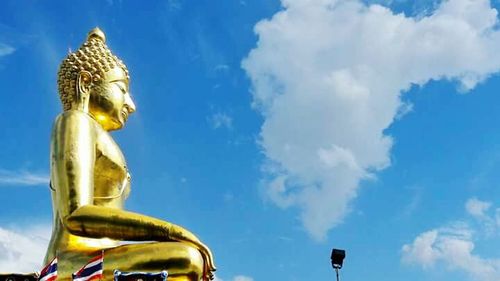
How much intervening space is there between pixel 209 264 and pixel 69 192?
165cm

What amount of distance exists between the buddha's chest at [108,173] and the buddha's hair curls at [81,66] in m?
0.80

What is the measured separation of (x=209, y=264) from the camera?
773 cm

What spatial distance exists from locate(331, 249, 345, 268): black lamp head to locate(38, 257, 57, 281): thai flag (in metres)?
4.84

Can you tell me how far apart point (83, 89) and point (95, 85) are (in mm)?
161

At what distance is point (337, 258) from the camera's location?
11.5 m

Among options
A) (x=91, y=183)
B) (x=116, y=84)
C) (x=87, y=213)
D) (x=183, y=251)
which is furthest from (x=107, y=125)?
(x=183, y=251)

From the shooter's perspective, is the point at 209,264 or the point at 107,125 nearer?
the point at 209,264

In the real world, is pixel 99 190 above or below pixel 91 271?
above

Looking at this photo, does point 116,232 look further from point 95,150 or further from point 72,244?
point 95,150

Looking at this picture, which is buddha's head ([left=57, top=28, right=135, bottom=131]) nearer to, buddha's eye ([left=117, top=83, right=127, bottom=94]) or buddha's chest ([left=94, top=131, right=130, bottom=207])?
buddha's eye ([left=117, top=83, right=127, bottom=94])

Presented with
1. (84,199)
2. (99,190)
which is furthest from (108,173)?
(84,199)

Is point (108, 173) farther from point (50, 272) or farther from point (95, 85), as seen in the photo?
point (50, 272)

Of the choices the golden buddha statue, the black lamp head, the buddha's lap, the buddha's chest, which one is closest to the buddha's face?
the golden buddha statue

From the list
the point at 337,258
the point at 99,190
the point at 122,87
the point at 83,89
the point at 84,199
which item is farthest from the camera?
the point at 337,258
